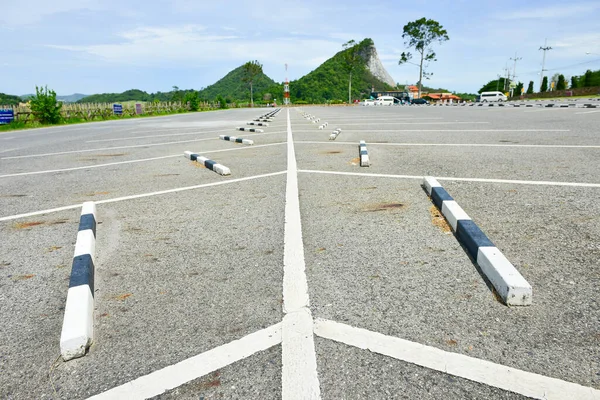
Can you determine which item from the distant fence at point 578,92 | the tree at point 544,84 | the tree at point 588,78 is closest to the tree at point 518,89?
the tree at point 544,84

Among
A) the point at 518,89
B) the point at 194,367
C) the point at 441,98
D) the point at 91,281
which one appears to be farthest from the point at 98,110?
the point at 518,89

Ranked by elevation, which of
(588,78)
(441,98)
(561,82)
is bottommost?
(441,98)

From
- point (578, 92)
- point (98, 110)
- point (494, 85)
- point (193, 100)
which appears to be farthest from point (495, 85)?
point (98, 110)

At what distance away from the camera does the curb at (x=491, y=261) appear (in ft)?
6.81

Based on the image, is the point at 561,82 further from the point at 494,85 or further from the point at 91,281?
the point at 91,281

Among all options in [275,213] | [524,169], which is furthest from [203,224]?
[524,169]

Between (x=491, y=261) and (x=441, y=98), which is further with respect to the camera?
(x=441, y=98)

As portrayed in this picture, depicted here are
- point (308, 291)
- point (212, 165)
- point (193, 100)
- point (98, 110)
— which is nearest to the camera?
point (308, 291)

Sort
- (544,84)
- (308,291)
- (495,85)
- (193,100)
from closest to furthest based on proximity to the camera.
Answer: (308,291) → (193,100) → (544,84) → (495,85)

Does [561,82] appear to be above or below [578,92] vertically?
above

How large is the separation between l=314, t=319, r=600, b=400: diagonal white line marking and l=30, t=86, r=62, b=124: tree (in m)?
28.1

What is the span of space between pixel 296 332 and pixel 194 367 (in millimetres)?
493

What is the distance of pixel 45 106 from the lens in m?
24.7

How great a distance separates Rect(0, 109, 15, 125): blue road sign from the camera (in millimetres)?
23217
